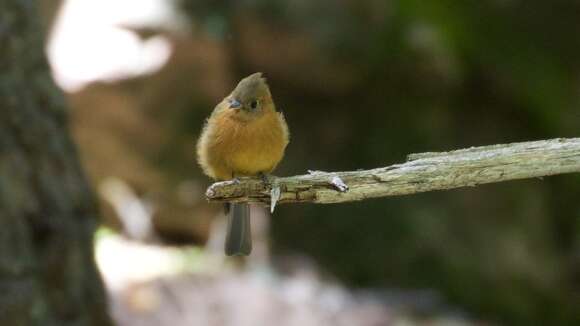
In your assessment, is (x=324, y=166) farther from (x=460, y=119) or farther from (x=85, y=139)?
(x=85, y=139)

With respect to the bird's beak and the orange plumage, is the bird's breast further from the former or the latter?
the bird's beak

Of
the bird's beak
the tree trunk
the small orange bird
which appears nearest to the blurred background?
the tree trunk

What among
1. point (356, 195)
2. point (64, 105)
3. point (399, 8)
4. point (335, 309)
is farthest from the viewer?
point (399, 8)

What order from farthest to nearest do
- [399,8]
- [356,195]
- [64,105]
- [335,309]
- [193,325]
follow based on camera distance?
[399,8]
[335,309]
[193,325]
[64,105]
[356,195]

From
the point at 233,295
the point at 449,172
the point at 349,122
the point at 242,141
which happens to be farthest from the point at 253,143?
the point at 349,122

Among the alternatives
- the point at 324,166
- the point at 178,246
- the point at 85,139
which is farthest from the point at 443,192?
the point at 85,139

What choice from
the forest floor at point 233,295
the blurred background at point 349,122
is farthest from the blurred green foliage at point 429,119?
the forest floor at point 233,295

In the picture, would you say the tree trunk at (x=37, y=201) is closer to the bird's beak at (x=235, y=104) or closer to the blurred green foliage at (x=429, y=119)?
the bird's beak at (x=235, y=104)

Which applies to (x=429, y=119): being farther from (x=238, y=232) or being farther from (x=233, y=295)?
(x=238, y=232)
